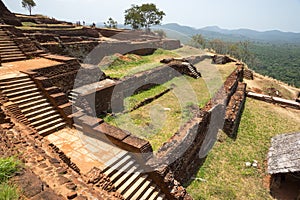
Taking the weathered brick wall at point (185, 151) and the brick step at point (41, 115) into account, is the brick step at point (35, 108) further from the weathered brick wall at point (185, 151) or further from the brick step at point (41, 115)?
the weathered brick wall at point (185, 151)

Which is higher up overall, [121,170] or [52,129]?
[52,129]

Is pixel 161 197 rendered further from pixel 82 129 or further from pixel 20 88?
pixel 20 88

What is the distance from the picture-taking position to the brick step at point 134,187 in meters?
5.65

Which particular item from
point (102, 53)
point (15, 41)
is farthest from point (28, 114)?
point (102, 53)

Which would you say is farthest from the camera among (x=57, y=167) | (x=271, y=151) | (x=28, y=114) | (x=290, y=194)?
(x=271, y=151)

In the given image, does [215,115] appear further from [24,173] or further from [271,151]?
[24,173]

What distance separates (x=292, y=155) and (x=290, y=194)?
4.77 ft

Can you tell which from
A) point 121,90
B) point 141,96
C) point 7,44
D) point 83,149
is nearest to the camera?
point 83,149

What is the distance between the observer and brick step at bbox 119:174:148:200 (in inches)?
223

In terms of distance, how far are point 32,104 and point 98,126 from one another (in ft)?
8.70

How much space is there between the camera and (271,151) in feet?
29.8

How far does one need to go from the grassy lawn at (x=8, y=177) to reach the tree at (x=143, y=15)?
4643 cm

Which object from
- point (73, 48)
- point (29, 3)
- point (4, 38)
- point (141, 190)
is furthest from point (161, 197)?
point (29, 3)

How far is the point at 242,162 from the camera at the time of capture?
9188mm
